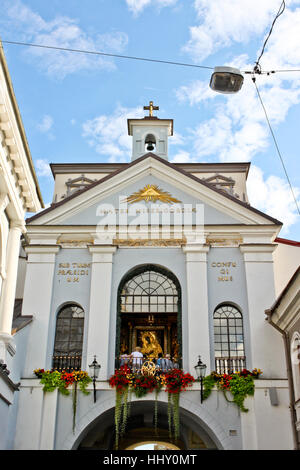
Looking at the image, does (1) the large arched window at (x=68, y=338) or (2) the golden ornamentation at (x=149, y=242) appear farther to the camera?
(2) the golden ornamentation at (x=149, y=242)

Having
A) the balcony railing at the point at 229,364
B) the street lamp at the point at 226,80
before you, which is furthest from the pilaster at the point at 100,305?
the street lamp at the point at 226,80

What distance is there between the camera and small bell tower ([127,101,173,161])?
26500 mm

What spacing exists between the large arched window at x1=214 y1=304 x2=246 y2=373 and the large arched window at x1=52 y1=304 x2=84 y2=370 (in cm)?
434

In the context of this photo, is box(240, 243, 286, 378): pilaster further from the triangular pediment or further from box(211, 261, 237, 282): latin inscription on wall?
the triangular pediment

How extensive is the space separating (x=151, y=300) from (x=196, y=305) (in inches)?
67.4

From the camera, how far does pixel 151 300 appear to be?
2117 cm

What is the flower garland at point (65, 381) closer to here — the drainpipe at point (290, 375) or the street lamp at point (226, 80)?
the drainpipe at point (290, 375)

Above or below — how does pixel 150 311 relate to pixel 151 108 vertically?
below

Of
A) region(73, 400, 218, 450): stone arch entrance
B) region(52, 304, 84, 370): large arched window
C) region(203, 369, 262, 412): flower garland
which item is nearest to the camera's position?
region(203, 369, 262, 412): flower garland

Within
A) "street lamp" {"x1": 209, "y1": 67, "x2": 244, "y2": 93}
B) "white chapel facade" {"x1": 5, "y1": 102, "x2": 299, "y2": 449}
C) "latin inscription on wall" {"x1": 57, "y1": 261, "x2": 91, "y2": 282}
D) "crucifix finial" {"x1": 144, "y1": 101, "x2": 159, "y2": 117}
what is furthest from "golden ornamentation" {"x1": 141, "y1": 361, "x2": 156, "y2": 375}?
"crucifix finial" {"x1": 144, "y1": 101, "x2": 159, "y2": 117}

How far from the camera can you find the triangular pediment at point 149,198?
21.9m

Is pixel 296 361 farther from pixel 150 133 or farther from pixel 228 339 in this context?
pixel 150 133

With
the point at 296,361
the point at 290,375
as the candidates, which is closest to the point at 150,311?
the point at 290,375

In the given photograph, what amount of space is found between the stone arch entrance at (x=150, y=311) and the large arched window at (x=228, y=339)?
1.21 meters
